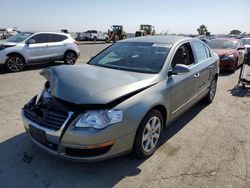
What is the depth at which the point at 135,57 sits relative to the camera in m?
4.32

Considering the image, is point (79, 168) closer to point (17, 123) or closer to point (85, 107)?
point (85, 107)

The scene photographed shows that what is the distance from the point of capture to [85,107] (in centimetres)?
292

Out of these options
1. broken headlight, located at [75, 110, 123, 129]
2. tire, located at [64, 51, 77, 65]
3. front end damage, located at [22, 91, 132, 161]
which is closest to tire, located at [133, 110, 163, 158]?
front end damage, located at [22, 91, 132, 161]

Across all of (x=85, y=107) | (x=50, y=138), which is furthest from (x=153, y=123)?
(x=50, y=138)

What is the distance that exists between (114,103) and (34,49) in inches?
328

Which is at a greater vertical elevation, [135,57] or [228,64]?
[135,57]

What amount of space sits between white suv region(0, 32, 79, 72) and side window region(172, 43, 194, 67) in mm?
7342

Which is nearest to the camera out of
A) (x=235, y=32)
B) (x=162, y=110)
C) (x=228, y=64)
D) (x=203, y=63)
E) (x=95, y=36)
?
(x=162, y=110)

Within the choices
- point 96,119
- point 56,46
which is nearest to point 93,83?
point 96,119

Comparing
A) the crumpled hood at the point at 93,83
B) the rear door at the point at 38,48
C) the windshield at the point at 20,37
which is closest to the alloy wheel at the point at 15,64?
the rear door at the point at 38,48

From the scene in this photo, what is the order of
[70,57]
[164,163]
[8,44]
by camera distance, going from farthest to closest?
[70,57]
[8,44]
[164,163]

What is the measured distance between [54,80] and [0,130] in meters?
1.69

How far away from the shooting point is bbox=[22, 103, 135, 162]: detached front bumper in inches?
112

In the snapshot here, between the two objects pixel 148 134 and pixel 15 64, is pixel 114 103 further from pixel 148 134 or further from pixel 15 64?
pixel 15 64
